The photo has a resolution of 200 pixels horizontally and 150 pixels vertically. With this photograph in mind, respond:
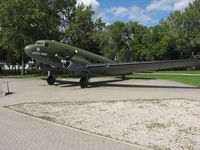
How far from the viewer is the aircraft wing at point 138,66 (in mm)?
15360

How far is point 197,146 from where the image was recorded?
201 inches

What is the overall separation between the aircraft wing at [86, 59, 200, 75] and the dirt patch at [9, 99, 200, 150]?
5.64 m

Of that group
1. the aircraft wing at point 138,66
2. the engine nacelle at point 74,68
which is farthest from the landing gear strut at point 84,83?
the aircraft wing at point 138,66

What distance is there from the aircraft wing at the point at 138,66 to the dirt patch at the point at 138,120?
564 cm

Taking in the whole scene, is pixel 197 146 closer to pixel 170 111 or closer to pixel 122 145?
pixel 122 145

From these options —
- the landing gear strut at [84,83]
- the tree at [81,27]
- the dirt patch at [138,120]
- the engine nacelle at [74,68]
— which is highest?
the tree at [81,27]

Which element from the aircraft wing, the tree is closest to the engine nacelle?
the aircraft wing

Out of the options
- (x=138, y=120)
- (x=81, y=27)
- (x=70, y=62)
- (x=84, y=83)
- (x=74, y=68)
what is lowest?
(x=138, y=120)

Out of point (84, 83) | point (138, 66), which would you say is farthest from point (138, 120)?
point (84, 83)

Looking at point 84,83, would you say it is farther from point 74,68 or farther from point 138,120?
point 138,120

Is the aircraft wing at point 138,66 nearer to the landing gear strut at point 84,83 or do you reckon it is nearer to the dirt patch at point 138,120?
the landing gear strut at point 84,83

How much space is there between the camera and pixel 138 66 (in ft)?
55.5

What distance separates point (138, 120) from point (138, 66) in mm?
9842

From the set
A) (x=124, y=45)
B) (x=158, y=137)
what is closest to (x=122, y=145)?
(x=158, y=137)
